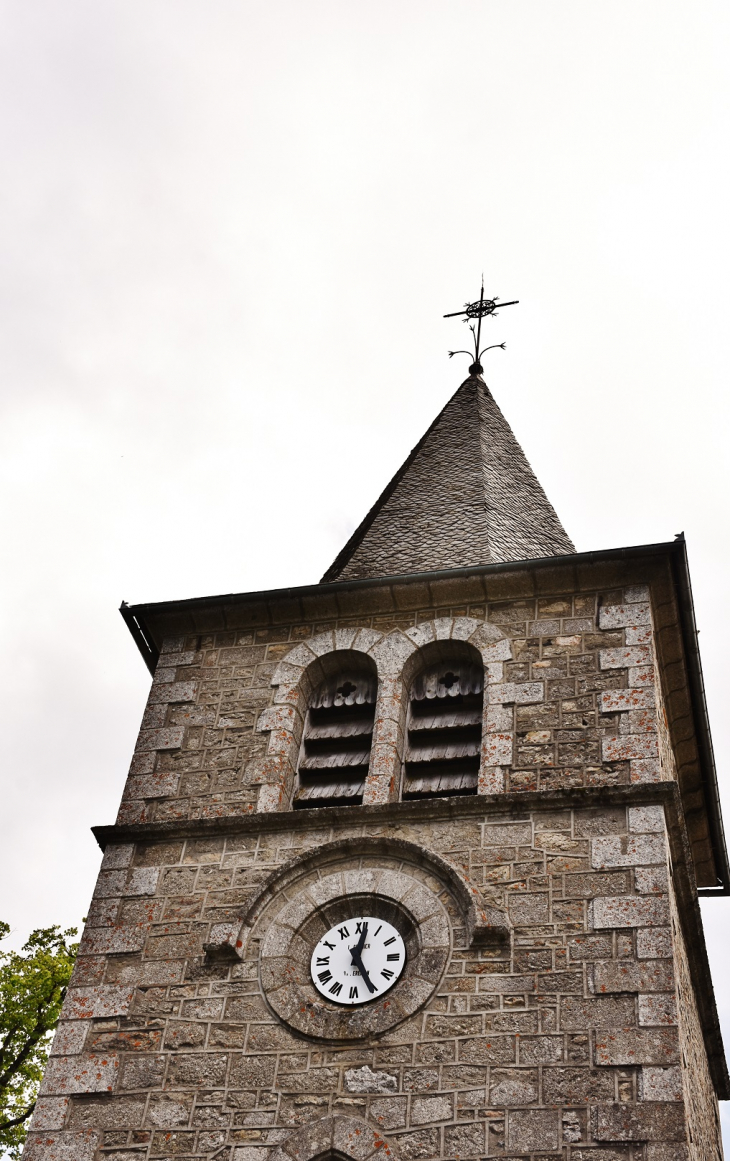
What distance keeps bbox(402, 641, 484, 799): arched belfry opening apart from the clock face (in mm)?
1243

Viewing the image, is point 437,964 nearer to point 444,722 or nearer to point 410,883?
point 410,883

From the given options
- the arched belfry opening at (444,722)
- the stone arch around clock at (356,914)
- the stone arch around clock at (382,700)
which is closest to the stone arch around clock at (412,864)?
the stone arch around clock at (356,914)

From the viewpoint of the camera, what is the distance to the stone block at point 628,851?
8680 millimetres

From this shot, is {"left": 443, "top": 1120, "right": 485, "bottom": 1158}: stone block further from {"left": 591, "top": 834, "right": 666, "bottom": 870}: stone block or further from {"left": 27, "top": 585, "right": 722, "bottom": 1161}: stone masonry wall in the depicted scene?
{"left": 591, "top": 834, "right": 666, "bottom": 870}: stone block

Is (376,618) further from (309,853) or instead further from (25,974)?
(25,974)

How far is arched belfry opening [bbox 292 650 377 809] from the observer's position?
32.9 feet

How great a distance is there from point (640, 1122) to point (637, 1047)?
42 centimetres

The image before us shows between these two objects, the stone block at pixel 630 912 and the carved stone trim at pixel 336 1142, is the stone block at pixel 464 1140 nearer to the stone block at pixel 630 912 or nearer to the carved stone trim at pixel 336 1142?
the carved stone trim at pixel 336 1142

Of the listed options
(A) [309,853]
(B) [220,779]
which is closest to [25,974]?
(B) [220,779]

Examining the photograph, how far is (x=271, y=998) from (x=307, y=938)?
1.51ft

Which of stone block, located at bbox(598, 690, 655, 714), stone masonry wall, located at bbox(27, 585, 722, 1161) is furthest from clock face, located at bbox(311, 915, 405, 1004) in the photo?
stone block, located at bbox(598, 690, 655, 714)

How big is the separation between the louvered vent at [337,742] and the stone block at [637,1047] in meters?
2.64

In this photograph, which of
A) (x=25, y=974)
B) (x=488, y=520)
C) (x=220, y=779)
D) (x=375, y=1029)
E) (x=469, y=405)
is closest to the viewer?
(x=375, y=1029)

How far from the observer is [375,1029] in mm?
8188
